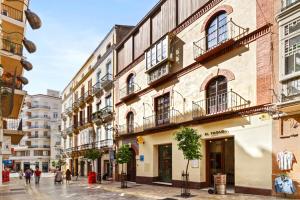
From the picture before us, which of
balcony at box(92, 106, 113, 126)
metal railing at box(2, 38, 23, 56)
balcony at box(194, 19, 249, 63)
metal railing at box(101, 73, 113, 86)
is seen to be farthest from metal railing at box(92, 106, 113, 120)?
balcony at box(194, 19, 249, 63)

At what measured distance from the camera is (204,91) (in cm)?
2105

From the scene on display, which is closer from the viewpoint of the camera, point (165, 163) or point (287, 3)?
point (287, 3)

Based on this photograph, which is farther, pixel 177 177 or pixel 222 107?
pixel 177 177

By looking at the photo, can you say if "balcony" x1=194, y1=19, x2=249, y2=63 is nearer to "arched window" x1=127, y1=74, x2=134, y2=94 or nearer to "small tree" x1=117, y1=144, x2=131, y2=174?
"small tree" x1=117, y1=144, x2=131, y2=174

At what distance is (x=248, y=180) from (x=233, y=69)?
5.51 metres

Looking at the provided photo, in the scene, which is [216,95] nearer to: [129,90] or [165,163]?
[165,163]

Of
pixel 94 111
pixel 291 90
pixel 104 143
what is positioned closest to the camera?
pixel 291 90

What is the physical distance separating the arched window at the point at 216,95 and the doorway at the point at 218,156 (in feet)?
7.11

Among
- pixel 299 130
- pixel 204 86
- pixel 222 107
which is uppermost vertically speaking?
pixel 204 86

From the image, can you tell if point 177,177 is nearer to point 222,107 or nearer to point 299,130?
point 222,107

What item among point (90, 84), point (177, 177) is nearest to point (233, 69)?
point (177, 177)

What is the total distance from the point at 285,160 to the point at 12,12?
58.5ft

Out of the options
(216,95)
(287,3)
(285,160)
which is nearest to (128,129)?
(216,95)

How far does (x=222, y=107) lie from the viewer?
766 inches
